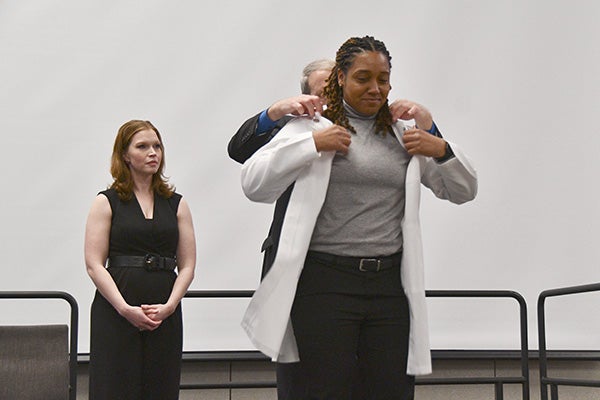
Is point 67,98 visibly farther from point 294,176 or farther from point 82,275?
point 294,176

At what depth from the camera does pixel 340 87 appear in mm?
2359

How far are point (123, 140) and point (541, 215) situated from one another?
2.10 m

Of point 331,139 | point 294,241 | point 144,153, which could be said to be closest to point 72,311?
point 144,153

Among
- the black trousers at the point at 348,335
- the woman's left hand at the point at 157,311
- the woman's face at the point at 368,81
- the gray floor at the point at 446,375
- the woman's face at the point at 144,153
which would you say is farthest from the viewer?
the gray floor at the point at 446,375

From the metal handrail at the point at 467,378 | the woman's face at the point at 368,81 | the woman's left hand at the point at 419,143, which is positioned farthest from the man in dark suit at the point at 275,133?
the metal handrail at the point at 467,378

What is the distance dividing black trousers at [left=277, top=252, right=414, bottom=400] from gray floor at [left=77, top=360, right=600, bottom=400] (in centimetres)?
166

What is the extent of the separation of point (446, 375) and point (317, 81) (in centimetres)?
181

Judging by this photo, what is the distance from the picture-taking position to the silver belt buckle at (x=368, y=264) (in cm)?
218

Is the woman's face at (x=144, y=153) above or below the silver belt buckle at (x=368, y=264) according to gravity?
above

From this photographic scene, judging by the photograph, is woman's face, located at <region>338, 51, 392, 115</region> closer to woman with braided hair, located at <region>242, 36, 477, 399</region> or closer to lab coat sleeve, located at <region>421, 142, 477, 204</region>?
woman with braided hair, located at <region>242, 36, 477, 399</region>

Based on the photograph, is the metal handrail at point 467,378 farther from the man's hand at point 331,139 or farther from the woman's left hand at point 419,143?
the man's hand at point 331,139

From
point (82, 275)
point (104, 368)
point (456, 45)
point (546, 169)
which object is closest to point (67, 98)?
point (82, 275)

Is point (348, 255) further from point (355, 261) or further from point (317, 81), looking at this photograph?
point (317, 81)

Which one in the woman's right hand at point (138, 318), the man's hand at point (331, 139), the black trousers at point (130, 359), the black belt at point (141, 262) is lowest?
the black trousers at point (130, 359)
